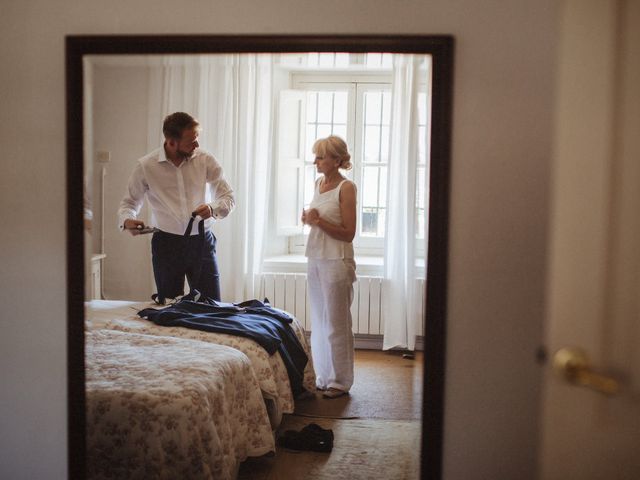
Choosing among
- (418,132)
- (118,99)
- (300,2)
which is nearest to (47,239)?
(300,2)

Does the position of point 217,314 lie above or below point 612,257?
below

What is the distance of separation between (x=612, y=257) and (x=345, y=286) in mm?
2419

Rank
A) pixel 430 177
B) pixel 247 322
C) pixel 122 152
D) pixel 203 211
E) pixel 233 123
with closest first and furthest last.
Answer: pixel 430 177
pixel 247 322
pixel 203 211
pixel 122 152
pixel 233 123

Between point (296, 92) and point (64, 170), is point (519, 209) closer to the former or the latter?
point (64, 170)

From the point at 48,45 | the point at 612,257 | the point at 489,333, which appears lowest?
the point at 489,333

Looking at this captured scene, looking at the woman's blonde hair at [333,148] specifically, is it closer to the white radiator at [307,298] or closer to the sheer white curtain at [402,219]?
the sheer white curtain at [402,219]

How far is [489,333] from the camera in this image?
191 centimetres

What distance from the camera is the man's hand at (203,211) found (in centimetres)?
366

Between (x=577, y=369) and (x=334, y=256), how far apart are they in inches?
94.6

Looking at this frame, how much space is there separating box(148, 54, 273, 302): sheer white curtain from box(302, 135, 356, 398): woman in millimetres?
1172

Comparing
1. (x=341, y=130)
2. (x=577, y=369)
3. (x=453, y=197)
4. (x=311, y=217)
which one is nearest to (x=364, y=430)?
(x=311, y=217)

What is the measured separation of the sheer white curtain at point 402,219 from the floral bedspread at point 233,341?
1.65m

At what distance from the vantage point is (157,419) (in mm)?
2279

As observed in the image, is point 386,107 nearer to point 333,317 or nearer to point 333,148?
point 333,148
